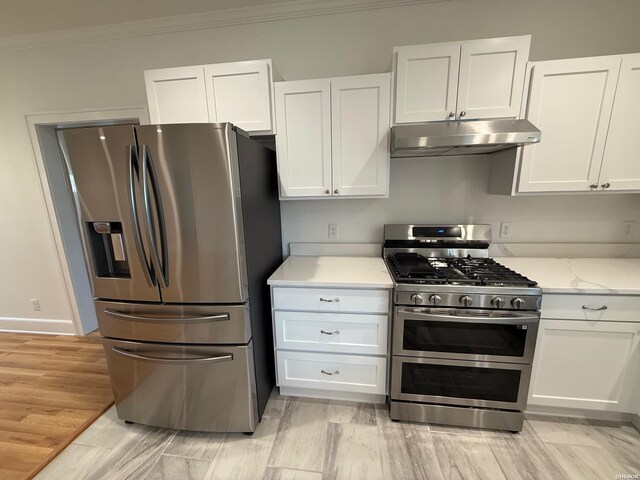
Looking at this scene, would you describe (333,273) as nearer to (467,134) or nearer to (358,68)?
(467,134)

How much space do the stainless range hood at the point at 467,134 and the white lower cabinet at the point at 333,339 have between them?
94 cm

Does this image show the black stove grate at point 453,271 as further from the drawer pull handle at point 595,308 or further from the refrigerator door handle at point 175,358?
the refrigerator door handle at point 175,358

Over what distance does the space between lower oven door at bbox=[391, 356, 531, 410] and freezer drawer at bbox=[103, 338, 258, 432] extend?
38.6 inches

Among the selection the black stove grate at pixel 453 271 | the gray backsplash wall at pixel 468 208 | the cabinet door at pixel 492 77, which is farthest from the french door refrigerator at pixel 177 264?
the cabinet door at pixel 492 77

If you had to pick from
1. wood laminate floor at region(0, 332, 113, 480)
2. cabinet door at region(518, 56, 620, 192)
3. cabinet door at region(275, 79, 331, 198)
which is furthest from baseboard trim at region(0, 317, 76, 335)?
cabinet door at region(518, 56, 620, 192)

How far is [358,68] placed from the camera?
2035 millimetres

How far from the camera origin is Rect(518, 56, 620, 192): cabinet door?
159 centimetres

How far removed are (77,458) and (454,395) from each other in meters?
2.35

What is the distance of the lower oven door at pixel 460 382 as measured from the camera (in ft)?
5.34

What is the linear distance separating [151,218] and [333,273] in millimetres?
1162

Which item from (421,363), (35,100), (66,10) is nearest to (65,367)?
(35,100)

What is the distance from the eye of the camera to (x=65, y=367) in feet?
7.85

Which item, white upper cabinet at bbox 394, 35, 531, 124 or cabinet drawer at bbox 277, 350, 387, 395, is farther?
cabinet drawer at bbox 277, 350, 387, 395

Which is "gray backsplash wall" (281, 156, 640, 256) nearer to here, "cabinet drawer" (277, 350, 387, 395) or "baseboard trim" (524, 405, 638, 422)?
"cabinet drawer" (277, 350, 387, 395)
